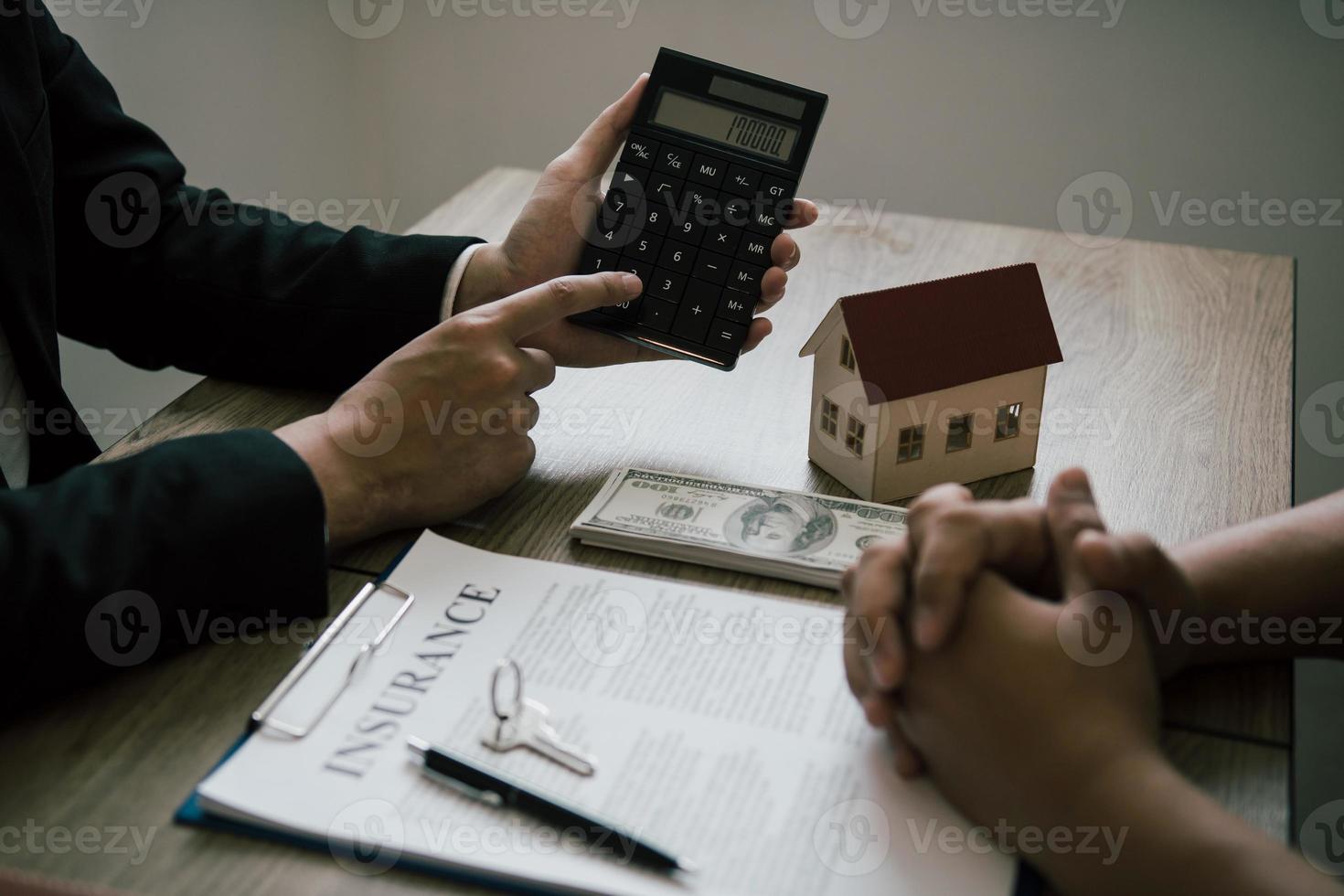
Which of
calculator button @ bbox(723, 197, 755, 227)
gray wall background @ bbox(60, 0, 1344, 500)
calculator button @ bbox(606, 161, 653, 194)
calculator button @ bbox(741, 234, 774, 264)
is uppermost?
gray wall background @ bbox(60, 0, 1344, 500)

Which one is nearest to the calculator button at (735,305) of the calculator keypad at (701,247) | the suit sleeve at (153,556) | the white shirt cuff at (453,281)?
the calculator keypad at (701,247)

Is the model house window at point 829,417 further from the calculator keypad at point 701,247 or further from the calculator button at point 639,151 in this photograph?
the calculator button at point 639,151

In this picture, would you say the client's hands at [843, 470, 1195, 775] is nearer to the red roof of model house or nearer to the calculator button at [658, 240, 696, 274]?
the red roof of model house

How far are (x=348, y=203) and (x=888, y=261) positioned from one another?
141 cm

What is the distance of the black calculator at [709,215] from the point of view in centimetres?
82

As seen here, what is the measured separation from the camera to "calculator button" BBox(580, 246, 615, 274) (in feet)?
2.74

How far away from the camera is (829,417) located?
77 cm

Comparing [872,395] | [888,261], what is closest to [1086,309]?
[888,261]

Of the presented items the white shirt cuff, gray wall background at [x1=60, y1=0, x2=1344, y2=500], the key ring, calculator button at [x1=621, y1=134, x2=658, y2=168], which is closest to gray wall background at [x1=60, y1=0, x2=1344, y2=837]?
gray wall background at [x1=60, y1=0, x2=1344, y2=500]

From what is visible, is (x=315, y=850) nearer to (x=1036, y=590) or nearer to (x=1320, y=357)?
(x=1036, y=590)

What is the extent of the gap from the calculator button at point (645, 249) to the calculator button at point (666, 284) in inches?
0.5

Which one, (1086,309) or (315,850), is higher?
(1086,309)

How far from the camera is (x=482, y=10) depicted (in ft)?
6.59

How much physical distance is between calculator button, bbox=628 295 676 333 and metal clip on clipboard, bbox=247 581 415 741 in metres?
0.29
